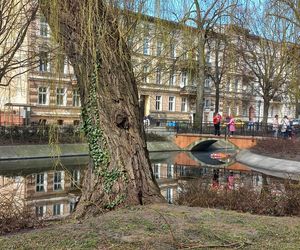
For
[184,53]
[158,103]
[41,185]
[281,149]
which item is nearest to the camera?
[184,53]

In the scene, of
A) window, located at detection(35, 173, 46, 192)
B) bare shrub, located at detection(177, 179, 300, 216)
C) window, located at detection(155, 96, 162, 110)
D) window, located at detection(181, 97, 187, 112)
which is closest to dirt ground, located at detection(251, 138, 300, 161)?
window, located at detection(35, 173, 46, 192)

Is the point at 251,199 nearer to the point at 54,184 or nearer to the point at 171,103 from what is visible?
the point at 54,184

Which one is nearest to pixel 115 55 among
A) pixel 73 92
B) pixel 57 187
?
pixel 73 92

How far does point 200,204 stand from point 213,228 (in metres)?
3.03

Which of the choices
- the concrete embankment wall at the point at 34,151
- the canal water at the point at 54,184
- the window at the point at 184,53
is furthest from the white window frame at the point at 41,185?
the window at the point at 184,53

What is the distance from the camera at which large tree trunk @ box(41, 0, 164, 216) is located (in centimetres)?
711

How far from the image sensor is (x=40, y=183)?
17.8 m

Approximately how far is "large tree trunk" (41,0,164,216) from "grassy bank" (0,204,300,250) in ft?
2.22

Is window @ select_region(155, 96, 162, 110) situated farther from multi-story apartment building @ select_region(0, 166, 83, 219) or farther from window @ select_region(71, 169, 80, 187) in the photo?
window @ select_region(71, 169, 80, 187)

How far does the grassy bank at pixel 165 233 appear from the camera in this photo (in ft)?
17.3

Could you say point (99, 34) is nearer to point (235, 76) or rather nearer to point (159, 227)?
point (159, 227)

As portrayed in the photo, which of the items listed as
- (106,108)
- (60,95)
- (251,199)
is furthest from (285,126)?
(60,95)

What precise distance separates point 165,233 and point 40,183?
12.9m

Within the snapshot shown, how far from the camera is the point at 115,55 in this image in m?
7.27
